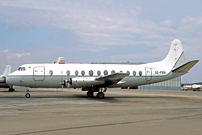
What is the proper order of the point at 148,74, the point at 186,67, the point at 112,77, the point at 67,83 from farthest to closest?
the point at 148,74, the point at 186,67, the point at 67,83, the point at 112,77

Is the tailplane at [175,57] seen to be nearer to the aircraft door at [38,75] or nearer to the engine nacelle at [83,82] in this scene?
the engine nacelle at [83,82]

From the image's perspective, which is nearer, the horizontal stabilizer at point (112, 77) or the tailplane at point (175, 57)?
the horizontal stabilizer at point (112, 77)

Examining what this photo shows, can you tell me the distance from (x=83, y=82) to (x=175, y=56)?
11278mm

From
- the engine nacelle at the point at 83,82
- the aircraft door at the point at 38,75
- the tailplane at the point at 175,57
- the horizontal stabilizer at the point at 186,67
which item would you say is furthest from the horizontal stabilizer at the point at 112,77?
the horizontal stabilizer at the point at 186,67

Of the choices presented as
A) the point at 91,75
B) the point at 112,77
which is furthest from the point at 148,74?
the point at 91,75

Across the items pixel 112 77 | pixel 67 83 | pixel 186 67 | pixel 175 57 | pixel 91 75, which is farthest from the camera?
pixel 175 57

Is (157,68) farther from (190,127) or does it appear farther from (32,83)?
(190,127)

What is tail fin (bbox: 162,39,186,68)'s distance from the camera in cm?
2875

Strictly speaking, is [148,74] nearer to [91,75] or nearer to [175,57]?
[175,57]

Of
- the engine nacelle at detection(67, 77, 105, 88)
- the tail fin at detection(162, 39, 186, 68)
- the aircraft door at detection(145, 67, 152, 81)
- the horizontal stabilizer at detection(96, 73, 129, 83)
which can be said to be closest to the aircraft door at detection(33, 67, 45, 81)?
the engine nacelle at detection(67, 77, 105, 88)

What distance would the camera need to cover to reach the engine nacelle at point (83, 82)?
2381cm

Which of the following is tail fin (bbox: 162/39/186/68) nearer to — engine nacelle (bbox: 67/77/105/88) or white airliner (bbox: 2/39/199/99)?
white airliner (bbox: 2/39/199/99)

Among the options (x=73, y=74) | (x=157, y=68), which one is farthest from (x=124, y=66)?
(x=73, y=74)

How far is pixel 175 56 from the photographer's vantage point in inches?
1138
